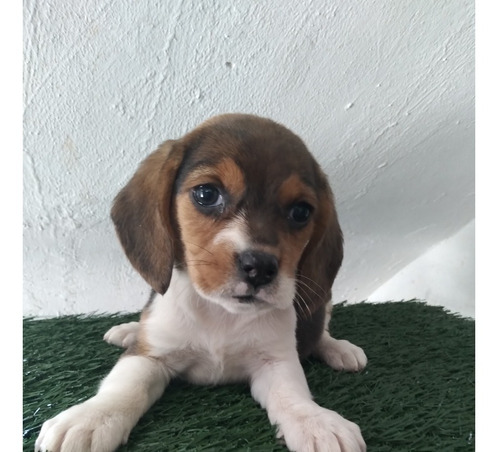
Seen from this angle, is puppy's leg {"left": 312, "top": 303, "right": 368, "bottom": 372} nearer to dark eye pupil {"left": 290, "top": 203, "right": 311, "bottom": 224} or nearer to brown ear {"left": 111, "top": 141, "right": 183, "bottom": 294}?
dark eye pupil {"left": 290, "top": 203, "right": 311, "bottom": 224}

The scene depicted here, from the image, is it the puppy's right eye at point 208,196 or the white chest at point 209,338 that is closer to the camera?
the puppy's right eye at point 208,196

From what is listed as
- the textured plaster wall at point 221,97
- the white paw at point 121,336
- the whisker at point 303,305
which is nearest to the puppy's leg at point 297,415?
the whisker at point 303,305

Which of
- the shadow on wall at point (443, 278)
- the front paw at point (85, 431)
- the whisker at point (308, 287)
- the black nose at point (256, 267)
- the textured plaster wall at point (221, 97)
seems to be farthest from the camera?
the shadow on wall at point (443, 278)

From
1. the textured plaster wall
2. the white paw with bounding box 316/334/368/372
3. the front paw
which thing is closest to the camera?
the front paw

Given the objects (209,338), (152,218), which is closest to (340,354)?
(209,338)

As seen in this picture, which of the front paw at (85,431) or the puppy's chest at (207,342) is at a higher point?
the puppy's chest at (207,342)

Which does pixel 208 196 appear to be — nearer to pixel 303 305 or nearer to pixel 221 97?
pixel 303 305

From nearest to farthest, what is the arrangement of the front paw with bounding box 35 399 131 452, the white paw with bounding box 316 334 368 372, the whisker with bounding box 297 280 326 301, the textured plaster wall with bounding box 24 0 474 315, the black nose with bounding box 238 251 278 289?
the front paw with bounding box 35 399 131 452, the black nose with bounding box 238 251 278 289, the whisker with bounding box 297 280 326 301, the white paw with bounding box 316 334 368 372, the textured plaster wall with bounding box 24 0 474 315

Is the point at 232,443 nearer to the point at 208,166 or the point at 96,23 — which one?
the point at 208,166

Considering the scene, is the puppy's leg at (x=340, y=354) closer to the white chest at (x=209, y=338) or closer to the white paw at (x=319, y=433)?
the white chest at (x=209, y=338)

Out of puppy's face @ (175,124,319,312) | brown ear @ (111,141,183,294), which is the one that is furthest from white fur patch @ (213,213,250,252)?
brown ear @ (111,141,183,294)
